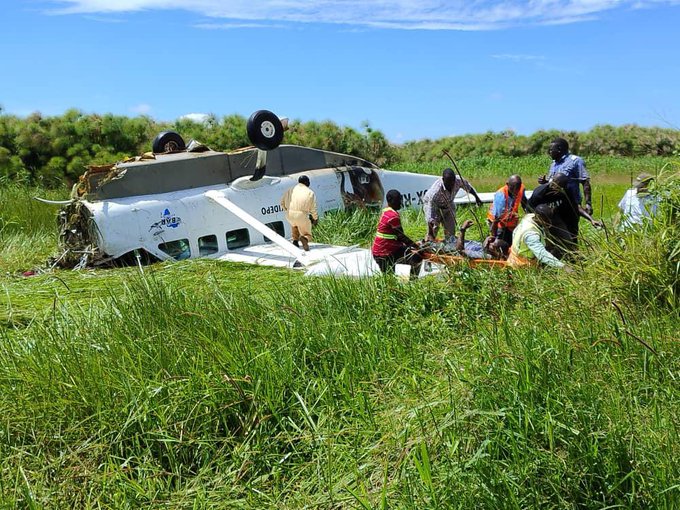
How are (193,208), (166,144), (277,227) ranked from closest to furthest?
(193,208)
(277,227)
(166,144)

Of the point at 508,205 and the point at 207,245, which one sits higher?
the point at 508,205

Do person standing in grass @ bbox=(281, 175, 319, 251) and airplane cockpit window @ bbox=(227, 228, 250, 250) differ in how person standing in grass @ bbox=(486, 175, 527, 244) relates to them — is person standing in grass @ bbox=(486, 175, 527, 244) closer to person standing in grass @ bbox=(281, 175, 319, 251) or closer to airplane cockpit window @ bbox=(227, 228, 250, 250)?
person standing in grass @ bbox=(281, 175, 319, 251)

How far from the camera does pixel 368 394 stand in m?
4.41

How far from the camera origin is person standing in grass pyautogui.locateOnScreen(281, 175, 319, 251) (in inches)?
468

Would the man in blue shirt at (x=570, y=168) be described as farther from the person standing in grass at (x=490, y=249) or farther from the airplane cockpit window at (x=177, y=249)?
the airplane cockpit window at (x=177, y=249)

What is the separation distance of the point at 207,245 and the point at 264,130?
2362mm

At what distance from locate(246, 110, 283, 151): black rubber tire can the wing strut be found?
1.24 meters

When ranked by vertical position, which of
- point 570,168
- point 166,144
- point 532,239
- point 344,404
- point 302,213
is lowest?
point 302,213

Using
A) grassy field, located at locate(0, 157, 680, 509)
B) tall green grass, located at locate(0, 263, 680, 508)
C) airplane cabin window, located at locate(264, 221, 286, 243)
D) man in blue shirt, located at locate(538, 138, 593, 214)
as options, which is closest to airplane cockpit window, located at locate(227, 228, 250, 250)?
airplane cabin window, located at locate(264, 221, 286, 243)

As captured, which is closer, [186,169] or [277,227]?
[186,169]

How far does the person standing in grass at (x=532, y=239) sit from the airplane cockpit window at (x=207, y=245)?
6.40 meters

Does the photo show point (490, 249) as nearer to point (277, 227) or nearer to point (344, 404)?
point (344, 404)

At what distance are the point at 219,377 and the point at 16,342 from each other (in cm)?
194

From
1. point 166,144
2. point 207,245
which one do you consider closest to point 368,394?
point 207,245
